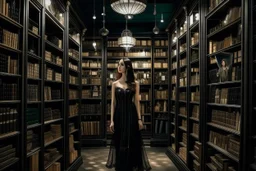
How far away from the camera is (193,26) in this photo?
4.68 m

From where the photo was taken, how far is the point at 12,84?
111 inches

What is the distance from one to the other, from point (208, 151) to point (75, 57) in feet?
10.8

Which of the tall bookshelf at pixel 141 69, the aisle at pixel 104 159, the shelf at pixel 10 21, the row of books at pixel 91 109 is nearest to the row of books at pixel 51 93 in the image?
the shelf at pixel 10 21

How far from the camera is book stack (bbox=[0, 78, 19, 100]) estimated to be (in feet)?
8.74

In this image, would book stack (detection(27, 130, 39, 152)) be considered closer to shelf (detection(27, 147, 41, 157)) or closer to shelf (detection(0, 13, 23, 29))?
shelf (detection(27, 147, 41, 157))

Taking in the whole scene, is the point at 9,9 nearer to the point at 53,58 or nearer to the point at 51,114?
the point at 53,58

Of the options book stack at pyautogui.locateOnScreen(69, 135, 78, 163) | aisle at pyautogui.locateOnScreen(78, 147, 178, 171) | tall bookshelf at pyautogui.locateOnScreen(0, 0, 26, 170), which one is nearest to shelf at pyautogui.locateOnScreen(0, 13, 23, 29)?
tall bookshelf at pyautogui.locateOnScreen(0, 0, 26, 170)

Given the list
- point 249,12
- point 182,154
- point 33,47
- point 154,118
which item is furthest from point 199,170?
point 154,118

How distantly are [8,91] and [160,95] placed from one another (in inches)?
218

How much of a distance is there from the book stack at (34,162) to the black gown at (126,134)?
1.19 metres

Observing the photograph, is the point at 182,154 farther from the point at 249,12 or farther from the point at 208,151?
the point at 249,12

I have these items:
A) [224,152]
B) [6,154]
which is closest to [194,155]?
[224,152]

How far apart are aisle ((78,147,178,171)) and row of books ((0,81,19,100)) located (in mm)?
2974

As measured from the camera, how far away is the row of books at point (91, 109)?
7.74 m
